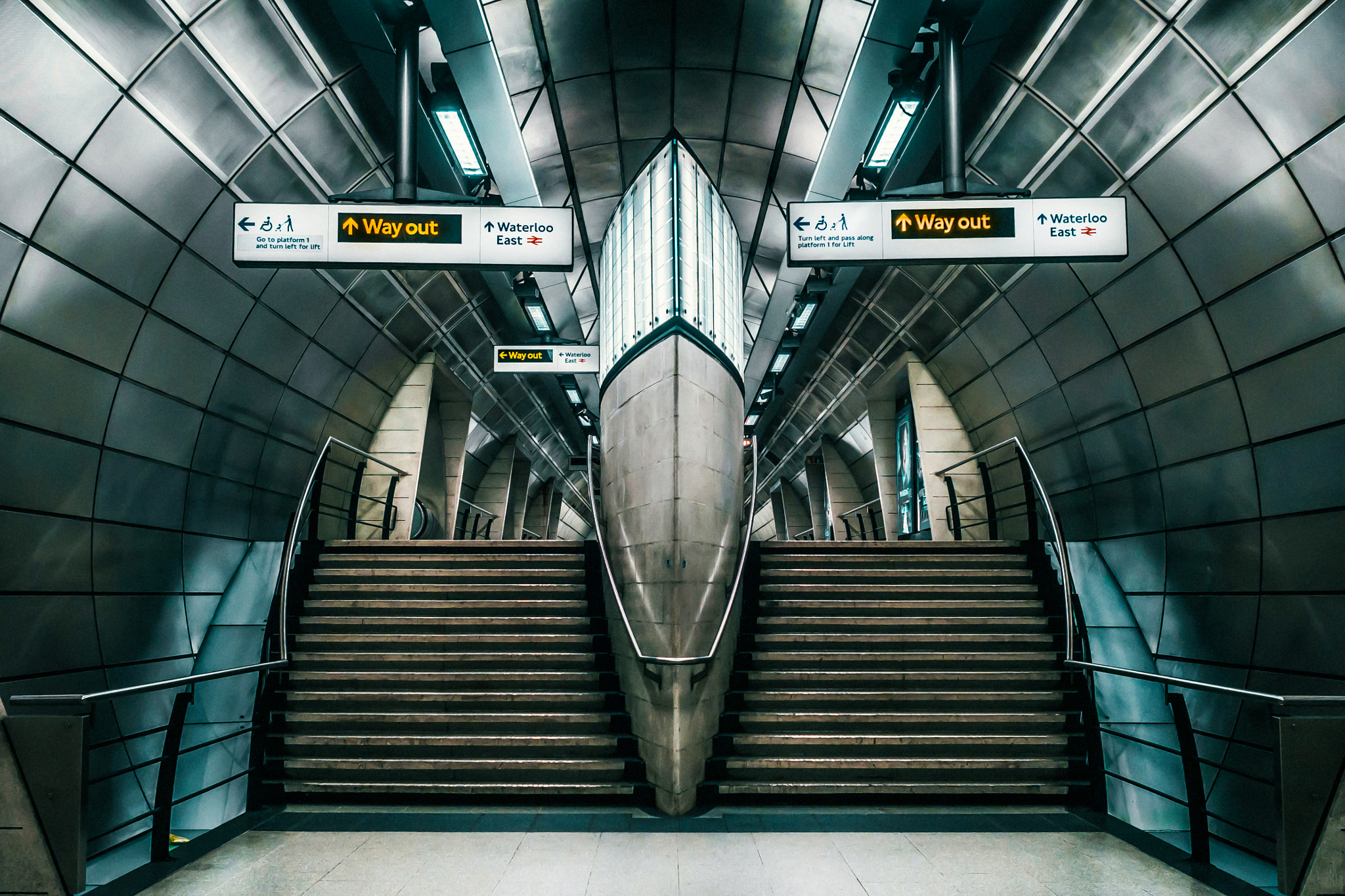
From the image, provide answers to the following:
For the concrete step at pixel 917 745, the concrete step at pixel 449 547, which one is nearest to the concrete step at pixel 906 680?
the concrete step at pixel 917 745

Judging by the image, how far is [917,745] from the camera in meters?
5.22

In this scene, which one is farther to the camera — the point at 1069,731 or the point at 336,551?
the point at 336,551

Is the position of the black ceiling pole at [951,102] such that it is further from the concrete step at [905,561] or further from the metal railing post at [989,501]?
the metal railing post at [989,501]

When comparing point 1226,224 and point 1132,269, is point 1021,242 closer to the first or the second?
point 1226,224

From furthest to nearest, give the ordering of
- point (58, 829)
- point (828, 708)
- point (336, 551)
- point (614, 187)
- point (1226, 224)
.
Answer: point (614, 187)
point (336, 551)
point (828, 708)
point (1226, 224)
point (58, 829)

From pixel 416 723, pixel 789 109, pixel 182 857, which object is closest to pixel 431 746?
pixel 416 723

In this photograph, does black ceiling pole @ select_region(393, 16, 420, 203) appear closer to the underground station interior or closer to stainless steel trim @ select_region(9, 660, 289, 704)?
the underground station interior

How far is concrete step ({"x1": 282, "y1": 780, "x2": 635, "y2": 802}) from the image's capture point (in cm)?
491

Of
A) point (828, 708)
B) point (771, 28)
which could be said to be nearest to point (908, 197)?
point (771, 28)

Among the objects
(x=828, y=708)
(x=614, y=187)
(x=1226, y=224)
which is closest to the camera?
(x=1226, y=224)

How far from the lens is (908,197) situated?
5.19m

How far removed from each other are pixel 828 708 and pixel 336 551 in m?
5.04

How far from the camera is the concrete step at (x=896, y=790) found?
16.2 feet

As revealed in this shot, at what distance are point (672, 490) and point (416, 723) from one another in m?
2.58
